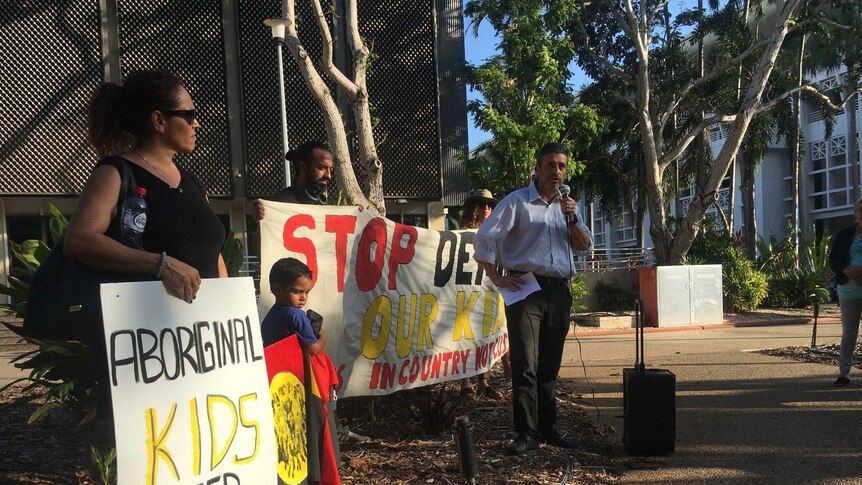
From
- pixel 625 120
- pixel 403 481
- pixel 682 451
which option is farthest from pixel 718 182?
pixel 403 481

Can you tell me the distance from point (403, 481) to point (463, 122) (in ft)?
65.3

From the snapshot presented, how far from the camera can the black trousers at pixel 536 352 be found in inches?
176

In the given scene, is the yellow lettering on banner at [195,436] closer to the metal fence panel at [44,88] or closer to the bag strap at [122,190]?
the bag strap at [122,190]

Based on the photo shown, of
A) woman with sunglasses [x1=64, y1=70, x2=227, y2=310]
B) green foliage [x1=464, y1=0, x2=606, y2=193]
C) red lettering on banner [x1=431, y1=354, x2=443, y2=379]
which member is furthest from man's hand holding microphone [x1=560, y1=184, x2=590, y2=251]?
green foliage [x1=464, y1=0, x2=606, y2=193]

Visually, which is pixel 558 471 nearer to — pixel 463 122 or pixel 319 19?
pixel 319 19

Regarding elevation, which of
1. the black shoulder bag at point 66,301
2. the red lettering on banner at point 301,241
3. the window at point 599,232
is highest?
the window at point 599,232

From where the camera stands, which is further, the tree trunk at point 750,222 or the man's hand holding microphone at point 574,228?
the tree trunk at point 750,222

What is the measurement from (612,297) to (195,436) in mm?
19991

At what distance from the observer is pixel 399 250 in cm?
546

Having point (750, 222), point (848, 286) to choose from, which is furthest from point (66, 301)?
point (750, 222)

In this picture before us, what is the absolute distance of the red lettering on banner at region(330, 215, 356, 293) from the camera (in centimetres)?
491

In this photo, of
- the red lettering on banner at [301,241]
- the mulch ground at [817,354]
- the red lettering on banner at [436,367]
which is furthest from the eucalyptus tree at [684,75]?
the red lettering on banner at [301,241]

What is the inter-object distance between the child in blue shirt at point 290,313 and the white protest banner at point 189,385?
0.76 m

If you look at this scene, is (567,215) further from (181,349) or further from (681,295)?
(681,295)
